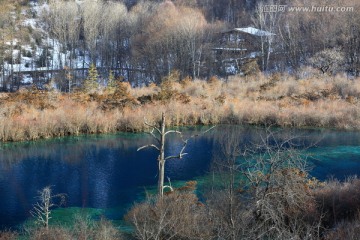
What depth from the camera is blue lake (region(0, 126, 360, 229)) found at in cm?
Answer: 1550

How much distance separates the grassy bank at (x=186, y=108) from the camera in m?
26.5

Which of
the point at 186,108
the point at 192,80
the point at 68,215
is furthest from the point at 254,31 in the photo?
the point at 68,215

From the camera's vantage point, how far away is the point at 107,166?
779 inches

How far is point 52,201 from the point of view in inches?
607

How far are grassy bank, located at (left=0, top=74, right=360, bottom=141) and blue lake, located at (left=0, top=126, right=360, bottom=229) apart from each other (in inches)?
44.4

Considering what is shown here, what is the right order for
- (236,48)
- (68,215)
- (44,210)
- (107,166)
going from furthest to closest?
(236,48)
(107,166)
(68,215)
(44,210)

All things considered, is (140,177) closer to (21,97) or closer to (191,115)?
(191,115)

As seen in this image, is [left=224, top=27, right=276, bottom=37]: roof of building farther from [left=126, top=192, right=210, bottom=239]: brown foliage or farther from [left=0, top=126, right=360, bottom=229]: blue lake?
[left=126, top=192, right=210, bottom=239]: brown foliage

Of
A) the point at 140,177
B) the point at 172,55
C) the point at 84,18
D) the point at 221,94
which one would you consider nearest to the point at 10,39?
the point at 84,18

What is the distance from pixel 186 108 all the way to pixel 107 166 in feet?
40.0

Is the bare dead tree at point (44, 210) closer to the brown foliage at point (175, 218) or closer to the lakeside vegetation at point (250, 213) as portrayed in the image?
the lakeside vegetation at point (250, 213)

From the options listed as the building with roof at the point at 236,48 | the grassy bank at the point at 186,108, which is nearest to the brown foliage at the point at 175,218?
the grassy bank at the point at 186,108

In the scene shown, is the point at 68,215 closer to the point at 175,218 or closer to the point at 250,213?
the point at 175,218

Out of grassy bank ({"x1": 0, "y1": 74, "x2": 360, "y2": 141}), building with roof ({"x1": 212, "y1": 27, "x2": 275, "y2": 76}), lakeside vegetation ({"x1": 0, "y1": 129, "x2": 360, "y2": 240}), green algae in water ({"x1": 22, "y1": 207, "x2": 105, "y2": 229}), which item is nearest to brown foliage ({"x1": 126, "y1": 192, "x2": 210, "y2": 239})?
lakeside vegetation ({"x1": 0, "y1": 129, "x2": 360, "y2": 240})
